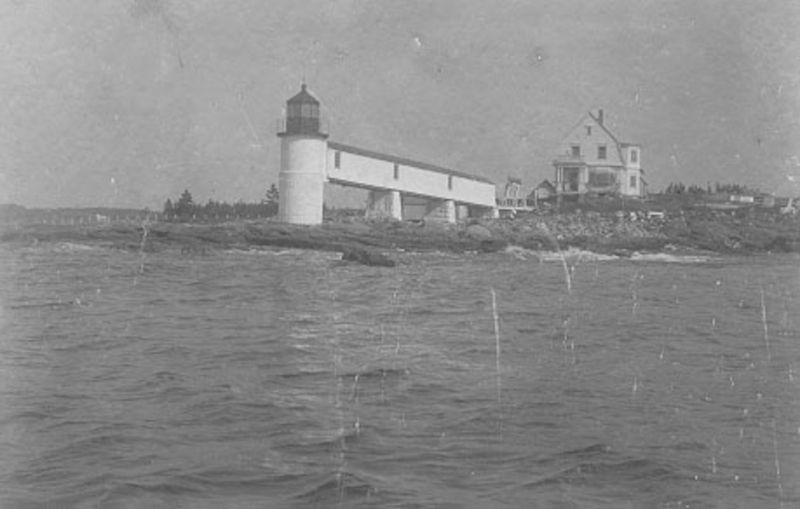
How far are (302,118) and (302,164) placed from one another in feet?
6.34

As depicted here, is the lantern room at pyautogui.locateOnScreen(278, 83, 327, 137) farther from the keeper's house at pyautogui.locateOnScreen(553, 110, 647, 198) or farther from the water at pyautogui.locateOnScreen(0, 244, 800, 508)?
the water at pyautogui.locateOnScreen(0, 244, 800, 508)

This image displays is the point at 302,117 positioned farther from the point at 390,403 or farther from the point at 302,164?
the point at 390,403

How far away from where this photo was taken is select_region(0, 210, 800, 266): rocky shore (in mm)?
36406

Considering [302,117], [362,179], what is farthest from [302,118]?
[362,179]

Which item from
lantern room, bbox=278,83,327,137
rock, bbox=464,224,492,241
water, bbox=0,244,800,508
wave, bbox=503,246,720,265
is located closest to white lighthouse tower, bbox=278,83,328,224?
lantern room, bbox=278,83,327,137

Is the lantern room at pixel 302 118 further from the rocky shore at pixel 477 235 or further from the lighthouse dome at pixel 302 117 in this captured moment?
the rocky shore at pixel 477 235

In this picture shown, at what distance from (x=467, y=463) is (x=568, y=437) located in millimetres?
1099

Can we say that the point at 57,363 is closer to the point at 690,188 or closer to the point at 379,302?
the point at 379,302

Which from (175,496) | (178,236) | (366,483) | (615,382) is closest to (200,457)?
(175,496)

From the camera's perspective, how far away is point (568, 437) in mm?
7234

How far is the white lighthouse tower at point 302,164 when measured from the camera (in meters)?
42.1

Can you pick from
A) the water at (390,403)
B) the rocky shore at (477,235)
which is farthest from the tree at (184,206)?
the water at (390,403)

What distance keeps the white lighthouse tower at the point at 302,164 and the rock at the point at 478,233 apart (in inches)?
260

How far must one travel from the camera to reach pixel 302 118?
4216 cm
